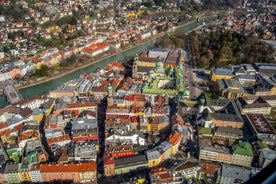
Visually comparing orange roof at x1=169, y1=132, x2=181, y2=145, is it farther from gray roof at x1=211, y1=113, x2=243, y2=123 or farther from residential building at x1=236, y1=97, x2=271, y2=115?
residential building at x1=236, y1=97, x2=271, y2=115

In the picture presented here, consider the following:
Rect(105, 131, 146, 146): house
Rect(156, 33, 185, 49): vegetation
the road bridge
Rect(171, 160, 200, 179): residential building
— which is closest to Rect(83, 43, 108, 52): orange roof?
Rect(156, 33, 185, 49): vegetation

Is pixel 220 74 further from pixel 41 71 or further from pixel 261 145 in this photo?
pixel 41 71

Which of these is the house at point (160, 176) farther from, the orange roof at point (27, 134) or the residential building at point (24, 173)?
the orange roof at point (27, 134)

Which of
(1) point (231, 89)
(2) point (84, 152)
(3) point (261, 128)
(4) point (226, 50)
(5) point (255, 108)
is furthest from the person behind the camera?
(4) point (226, 50)

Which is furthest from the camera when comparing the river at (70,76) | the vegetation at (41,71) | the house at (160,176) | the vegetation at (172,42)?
the vegetation at (172,42)

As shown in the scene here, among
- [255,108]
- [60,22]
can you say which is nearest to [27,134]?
[255,108]

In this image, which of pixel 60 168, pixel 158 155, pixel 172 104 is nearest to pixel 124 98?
pixel 172 104

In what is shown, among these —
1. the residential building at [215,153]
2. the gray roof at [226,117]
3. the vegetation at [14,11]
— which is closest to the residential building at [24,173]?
the residential building at [215,153]
